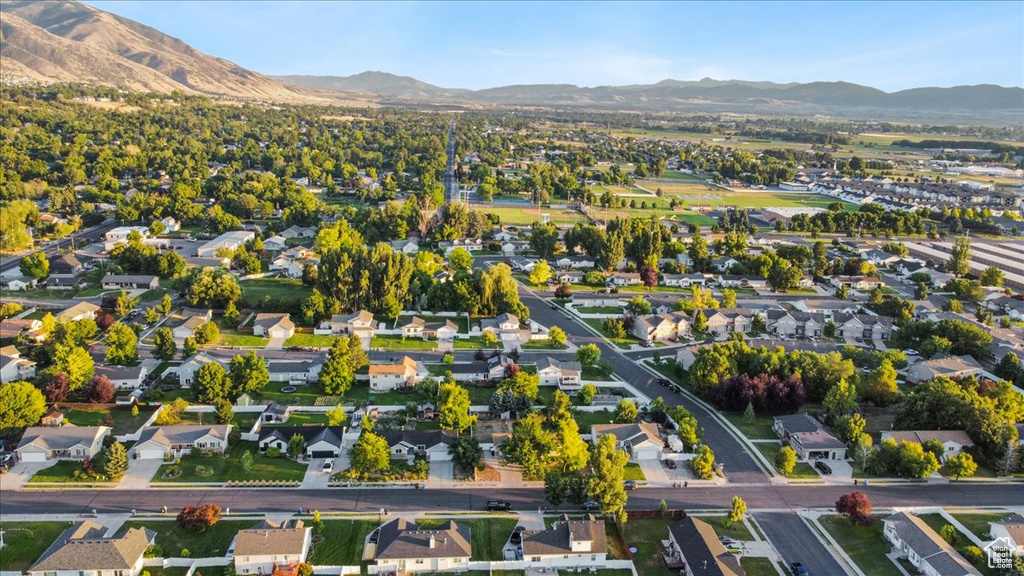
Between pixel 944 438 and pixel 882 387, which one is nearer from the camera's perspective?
pixel 944 438

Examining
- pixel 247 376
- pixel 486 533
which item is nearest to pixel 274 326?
pixel 247 376

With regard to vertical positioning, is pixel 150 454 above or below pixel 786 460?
below

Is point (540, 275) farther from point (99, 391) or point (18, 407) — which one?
point (18, 407)

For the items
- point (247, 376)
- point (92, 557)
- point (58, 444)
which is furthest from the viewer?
point (247, 376)

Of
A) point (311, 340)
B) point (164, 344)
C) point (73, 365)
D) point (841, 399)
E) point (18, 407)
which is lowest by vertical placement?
point (311, 340)

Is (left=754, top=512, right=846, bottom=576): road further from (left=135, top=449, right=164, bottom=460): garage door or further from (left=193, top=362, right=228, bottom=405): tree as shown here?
(left=193, top=362, right=228, bottom=405): tree

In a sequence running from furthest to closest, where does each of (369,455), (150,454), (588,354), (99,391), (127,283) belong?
(127,283), (588,354), (99,391), (150,454), (369,455)

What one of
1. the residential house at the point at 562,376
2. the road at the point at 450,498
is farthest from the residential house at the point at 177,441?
the residential house at the point at 562,376

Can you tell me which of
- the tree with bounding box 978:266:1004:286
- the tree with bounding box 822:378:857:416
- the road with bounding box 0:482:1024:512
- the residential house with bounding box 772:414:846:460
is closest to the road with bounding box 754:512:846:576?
the road with bounding box 0:482:1024:512
